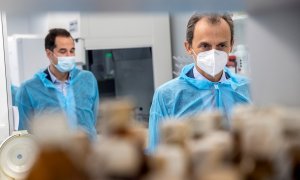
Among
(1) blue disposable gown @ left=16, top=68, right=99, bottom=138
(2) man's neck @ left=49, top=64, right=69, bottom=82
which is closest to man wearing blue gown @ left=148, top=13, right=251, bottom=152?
(1) blue disposable gown @ left=16, top=68, right=99, bottom=138

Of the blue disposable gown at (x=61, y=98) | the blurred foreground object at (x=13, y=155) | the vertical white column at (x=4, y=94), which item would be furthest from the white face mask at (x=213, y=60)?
→ the vertical white column at (x=4, y=94)

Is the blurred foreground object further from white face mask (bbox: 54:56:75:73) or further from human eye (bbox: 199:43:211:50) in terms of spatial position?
white face mask (bbox: 54:56:75:73)

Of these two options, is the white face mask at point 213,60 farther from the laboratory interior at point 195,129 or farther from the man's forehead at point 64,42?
the man's forehead at point 64,42

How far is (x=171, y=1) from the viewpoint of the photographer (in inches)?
25.0

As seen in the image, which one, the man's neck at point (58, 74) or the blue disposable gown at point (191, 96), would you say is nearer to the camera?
the blue disposable gown at point (191, 96)

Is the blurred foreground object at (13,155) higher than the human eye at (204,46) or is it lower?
lower

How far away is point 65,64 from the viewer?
3062mm

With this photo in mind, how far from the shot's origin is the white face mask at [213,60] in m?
1.92

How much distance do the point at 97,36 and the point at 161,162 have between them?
3.12 m

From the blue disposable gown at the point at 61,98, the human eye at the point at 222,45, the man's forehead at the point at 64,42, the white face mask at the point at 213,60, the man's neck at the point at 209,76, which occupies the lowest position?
the blue disposable gown at the point at 61,98

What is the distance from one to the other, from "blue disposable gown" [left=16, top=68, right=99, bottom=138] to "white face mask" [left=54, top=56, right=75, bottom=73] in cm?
5

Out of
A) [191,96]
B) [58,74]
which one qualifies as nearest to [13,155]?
[191,96]

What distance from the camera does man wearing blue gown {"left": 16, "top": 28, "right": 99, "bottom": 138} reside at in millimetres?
2893

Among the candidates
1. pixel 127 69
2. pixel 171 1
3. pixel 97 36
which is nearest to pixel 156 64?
pixel 127 69
